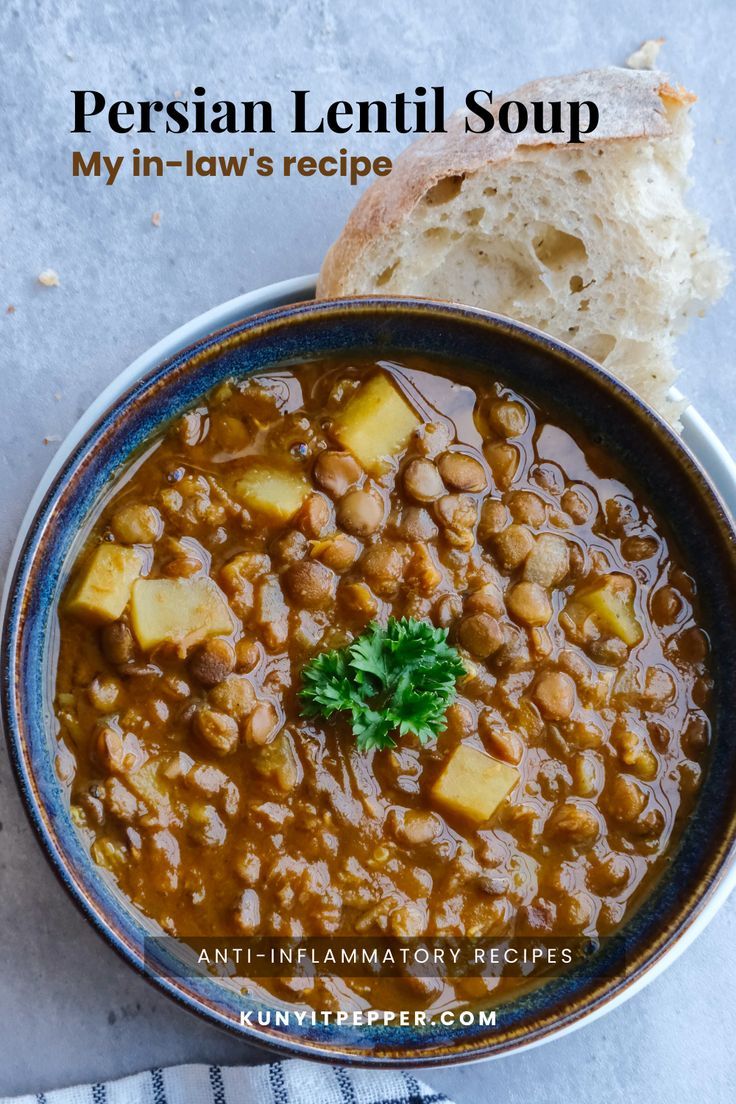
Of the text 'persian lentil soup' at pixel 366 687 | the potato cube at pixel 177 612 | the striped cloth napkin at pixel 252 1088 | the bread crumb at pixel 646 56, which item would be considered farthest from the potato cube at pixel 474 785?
the bread crumb at pixel 646 56

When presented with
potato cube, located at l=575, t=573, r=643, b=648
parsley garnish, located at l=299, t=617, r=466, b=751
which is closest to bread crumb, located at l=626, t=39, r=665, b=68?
potato cube, located at l=575, t=573, r=643, b=648

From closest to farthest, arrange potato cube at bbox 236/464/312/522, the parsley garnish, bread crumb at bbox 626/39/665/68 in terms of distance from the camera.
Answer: the parsley garnish, potato cube at bbox 236/464/312/522, bread crumb at bbox 626/39/665/68

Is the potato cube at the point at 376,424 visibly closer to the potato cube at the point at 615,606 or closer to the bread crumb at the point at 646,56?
the potato cube at the point at 615,606

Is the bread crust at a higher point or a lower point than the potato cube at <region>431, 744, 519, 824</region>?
higher

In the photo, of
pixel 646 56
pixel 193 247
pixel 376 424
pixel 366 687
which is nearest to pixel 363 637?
pixel 366 687

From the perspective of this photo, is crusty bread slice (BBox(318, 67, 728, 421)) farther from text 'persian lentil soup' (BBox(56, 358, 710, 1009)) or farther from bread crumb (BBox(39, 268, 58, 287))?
bread crumb (BBox(39, 268, 58, 287))
